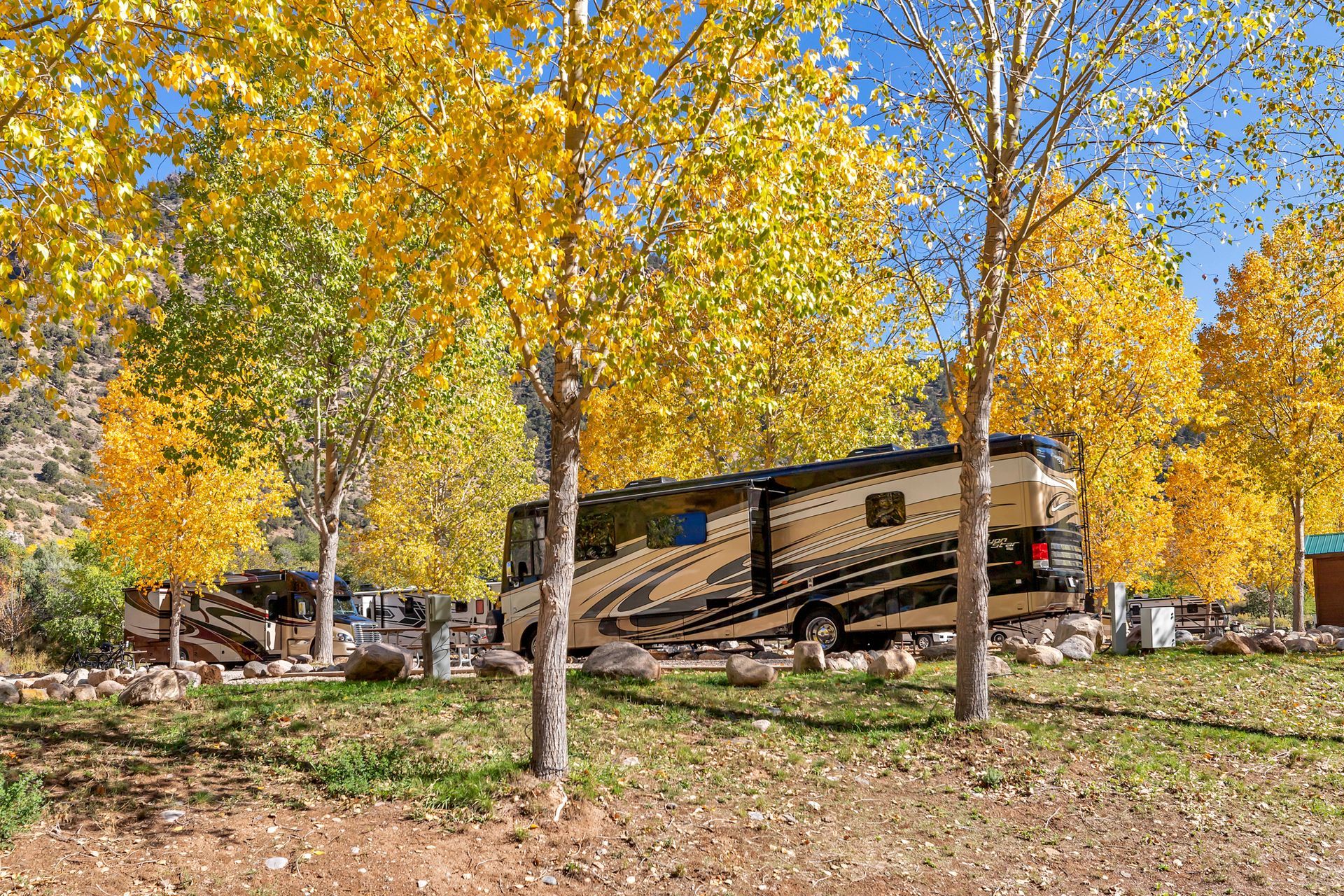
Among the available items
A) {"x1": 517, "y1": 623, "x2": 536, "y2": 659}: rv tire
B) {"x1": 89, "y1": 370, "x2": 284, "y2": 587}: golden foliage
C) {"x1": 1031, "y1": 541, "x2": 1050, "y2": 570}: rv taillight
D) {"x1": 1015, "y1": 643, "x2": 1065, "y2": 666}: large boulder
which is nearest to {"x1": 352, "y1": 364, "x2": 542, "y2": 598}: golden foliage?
{"x1": 89, "y1": 370, "x2": 284, "y2": 587}: golden foliage

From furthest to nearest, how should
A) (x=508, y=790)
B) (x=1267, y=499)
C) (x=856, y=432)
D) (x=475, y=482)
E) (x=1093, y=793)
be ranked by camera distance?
1. (x=475, y=482)
2. (x=1267, y=499)
3. (x=856, y=432)
4. (x=1093, y=793)
5. (x=508, y=790)

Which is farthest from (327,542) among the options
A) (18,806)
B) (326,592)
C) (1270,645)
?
(1270,645)

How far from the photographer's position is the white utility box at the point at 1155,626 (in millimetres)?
14289

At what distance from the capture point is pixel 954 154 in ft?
31.3

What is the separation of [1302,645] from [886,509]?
6.67 metres

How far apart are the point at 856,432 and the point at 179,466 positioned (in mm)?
16841

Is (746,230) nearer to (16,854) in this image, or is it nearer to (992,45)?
(992,45)


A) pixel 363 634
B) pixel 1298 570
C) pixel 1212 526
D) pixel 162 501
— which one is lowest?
pixel 363 634

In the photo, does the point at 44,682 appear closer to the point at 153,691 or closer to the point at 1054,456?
the point at 153,691

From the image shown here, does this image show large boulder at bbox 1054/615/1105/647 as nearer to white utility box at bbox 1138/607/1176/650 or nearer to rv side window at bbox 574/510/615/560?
white utility box at bbox 1138/607/1176/650

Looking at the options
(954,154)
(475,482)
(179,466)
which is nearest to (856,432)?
(954,154)

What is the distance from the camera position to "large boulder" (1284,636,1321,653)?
14.4 m

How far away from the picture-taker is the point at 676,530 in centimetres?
1648

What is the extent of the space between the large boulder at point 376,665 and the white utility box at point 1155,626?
10.9m
